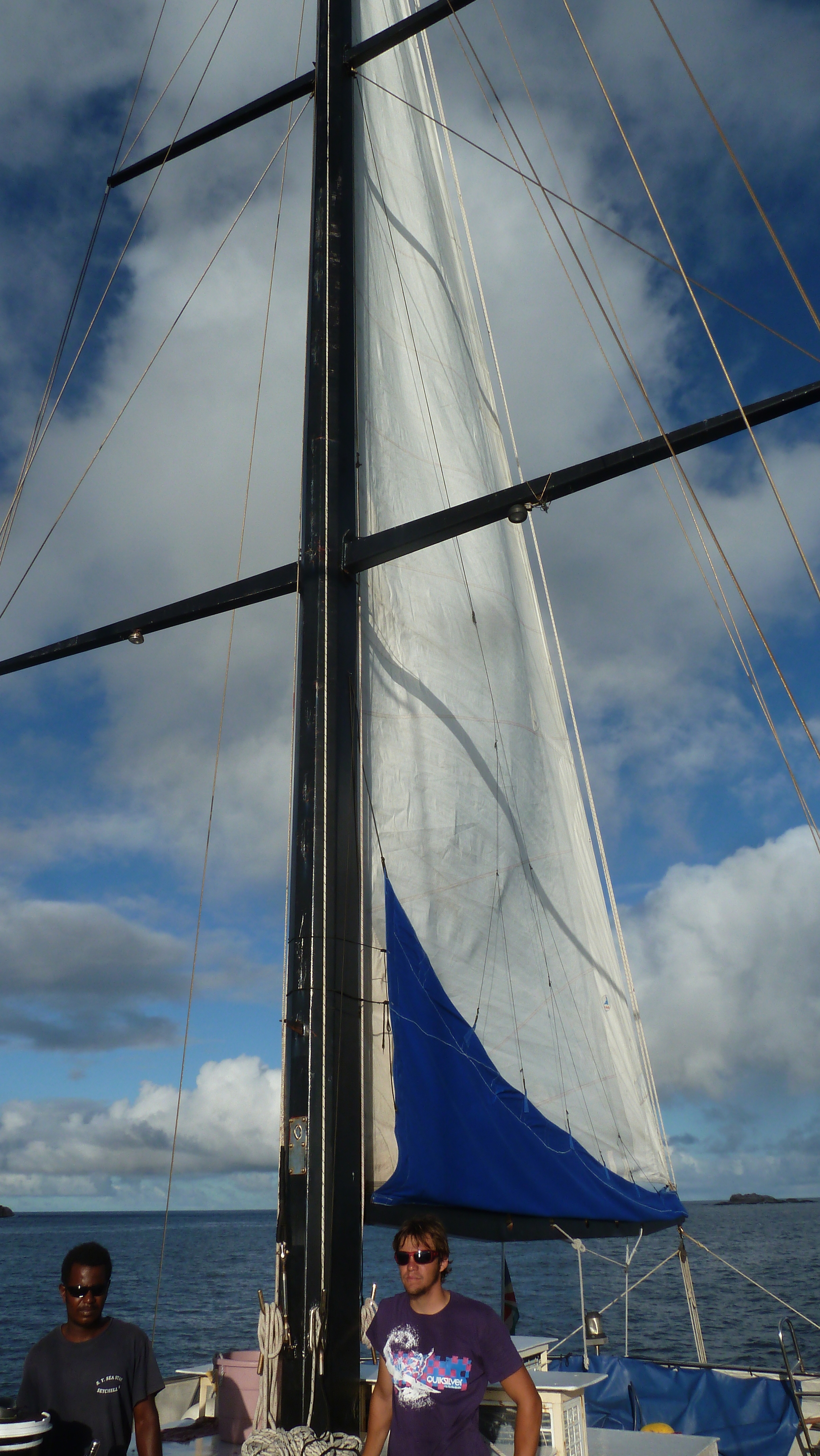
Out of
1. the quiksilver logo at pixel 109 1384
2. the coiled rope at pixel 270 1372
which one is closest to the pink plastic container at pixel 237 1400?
the coiled rope at pixel 270 1372

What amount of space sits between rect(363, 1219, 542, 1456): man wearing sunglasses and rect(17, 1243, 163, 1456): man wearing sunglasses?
0.65 m

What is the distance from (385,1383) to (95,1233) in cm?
14690

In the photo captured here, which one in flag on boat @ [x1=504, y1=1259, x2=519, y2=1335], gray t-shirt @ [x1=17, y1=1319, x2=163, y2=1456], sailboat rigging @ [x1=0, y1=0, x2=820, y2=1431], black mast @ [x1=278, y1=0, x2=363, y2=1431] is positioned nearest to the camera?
gray t-shirt @ [x1=17, y1=1319, x2=163, y2=1456]

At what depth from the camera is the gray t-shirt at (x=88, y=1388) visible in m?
2.61

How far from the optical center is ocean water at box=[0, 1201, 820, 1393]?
25.4m

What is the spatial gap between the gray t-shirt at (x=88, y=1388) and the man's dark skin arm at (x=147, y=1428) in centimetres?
2

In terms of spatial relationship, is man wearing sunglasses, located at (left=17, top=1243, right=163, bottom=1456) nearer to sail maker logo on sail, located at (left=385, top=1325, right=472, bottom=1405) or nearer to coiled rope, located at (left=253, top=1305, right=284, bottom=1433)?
sail maker logo on sail, located at (left=385, top=1325, right=472, bottom=1405)

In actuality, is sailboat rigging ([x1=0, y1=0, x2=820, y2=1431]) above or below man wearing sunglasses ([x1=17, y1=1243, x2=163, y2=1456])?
above

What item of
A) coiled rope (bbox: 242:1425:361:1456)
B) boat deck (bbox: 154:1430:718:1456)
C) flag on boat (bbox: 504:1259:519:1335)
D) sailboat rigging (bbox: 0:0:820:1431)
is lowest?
boat deck (bbox: 154:1430:718:1456)

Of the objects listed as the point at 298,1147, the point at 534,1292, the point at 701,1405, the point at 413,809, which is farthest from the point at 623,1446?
the point at 534,1292

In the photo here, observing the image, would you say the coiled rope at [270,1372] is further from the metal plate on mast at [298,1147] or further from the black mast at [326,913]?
the metal plate on mast at [298,1147]

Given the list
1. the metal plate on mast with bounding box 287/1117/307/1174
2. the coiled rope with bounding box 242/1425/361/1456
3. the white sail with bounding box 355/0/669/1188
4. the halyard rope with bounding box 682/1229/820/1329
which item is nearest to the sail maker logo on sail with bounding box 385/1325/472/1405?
the coiled rope with bounding box 242/1425/361/1456

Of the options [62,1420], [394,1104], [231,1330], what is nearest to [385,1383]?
[62,1420]

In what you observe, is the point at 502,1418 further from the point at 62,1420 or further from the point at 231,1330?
the point at 231,1330
